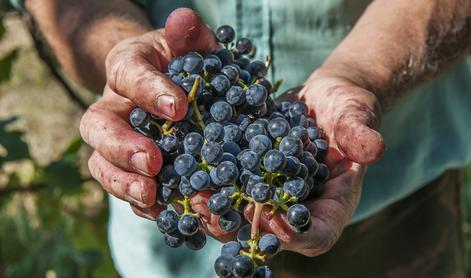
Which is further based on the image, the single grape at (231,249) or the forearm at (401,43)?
the forearm at (401,43)

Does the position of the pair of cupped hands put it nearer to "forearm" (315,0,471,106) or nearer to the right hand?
the right hand

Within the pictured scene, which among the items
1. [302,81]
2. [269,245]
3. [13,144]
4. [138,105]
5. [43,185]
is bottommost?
[43,185]

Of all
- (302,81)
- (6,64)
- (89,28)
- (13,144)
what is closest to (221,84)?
(302,81)

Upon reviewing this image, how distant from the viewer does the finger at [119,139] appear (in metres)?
1.17

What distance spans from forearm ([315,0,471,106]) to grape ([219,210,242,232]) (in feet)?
1.35

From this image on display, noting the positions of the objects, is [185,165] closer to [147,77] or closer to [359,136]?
[147,77]

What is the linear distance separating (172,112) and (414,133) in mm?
842

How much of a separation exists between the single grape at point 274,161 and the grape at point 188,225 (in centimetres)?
13

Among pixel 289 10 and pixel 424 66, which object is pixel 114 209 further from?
pixel 424 66

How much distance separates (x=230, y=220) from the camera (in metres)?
1.16

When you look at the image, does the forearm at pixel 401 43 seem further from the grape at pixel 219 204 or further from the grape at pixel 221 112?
the grape at pixel 219 204

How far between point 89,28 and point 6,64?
64 centimetres

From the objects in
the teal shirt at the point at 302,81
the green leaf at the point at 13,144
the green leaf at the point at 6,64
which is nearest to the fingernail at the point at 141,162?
the teal shirt at the point at 302,81

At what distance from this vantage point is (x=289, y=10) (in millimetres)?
1618
